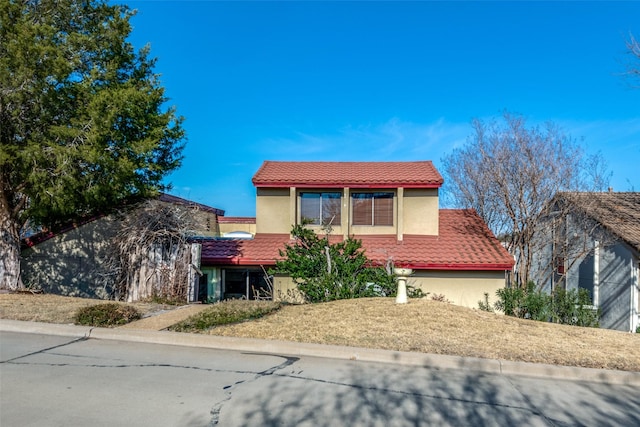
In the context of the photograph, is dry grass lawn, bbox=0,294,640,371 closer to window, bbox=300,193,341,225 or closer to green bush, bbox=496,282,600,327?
green bush, bbox=496,282,600,327

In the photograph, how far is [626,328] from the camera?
503 inches

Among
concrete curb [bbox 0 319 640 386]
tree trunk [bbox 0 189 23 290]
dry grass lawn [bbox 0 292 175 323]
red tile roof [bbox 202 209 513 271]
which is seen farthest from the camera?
red tile roof [bbox 202 209 513 271]

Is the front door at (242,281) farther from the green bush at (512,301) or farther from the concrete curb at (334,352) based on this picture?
the green bush at (512,301)

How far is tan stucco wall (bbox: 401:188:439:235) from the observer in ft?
49.1

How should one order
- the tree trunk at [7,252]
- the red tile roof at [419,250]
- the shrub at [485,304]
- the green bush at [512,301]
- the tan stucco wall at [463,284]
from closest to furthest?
1. the green bush at [512,301]
2. the tree trunk at [7,252]
3. the shrub at [485,304]
4. the red tile roof at [419,250]
5. the tan stucco wall at [463,284]

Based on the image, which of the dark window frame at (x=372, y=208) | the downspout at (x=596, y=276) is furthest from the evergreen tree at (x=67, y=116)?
the downspout at (x=596, y=276)

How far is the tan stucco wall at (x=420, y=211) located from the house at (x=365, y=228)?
33 mm

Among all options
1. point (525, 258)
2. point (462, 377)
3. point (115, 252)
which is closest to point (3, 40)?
point (115, 252)

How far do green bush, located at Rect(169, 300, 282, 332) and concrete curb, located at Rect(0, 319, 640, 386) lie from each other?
0.59m

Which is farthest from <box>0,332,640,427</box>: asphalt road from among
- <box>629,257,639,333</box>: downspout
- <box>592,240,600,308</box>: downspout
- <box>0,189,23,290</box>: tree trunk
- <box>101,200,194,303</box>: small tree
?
<box>592,240,600,308</box>: downspout

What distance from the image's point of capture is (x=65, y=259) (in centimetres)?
1338

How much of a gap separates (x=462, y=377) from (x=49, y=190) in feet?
32.1

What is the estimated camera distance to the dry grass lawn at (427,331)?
6652 millimetres

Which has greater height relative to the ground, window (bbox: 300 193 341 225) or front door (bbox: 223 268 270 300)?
window (bbox: 300 193 341 225)
